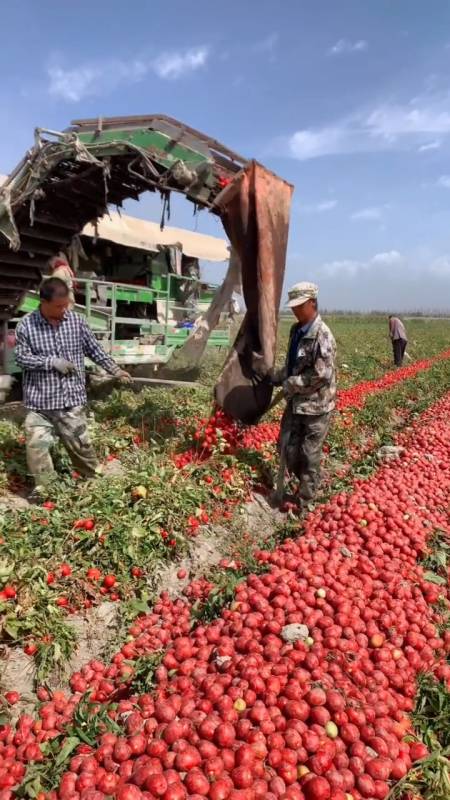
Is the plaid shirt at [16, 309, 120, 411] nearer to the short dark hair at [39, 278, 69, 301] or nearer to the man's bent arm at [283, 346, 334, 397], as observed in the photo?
the short dark hair at [39, 278, 69, 301]

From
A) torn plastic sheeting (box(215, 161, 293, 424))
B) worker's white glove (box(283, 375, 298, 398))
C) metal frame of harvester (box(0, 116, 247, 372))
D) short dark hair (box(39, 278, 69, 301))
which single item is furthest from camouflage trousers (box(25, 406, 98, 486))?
metal frame of harvester (box(0, 116, 247, 372))

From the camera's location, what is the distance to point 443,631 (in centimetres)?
302

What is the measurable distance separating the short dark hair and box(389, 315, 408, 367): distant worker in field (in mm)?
12305

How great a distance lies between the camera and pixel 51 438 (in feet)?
14.9

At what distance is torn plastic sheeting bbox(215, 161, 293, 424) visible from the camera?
4984 mm

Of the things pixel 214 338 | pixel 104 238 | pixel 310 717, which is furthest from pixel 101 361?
pixel 214 338

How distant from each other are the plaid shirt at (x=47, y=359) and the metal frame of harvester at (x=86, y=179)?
1.63m

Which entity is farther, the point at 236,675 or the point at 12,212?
the point at 12,212

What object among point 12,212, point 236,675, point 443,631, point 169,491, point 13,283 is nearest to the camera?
point 236,675

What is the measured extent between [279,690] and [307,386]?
2.76 m

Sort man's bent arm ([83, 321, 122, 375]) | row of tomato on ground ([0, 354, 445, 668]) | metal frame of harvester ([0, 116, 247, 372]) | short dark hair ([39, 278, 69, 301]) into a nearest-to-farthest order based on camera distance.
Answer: row of tomato on ground ([0, 354, 445, 668]) < short dark hair ([39, 278, 69, 301]) < man's bent arm ([83, 321, 122, 375]) < metal frame of harvester ([0, 116, 247, 372])

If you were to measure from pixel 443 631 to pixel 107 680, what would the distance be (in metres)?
1.94

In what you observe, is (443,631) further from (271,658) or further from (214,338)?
(214,338)

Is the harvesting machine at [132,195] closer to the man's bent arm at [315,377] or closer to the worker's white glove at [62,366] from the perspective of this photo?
the man's bent arm at [315,377]
